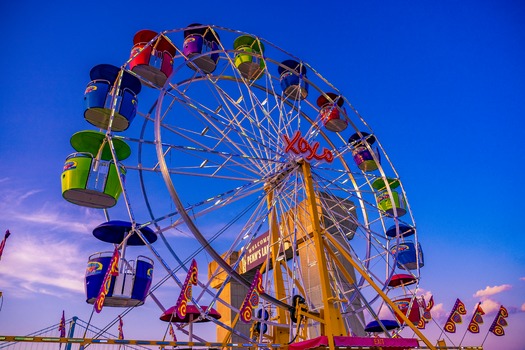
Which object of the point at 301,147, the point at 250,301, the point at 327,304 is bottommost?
the point at 250,301

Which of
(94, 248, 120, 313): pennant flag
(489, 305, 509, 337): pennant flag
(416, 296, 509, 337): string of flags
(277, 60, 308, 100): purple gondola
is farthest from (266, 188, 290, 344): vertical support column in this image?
(489, 305, 509, 337): pennant flag

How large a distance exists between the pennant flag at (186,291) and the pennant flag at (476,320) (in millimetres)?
13475

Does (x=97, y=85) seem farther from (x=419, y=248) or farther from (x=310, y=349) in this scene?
(x=419, y=248)

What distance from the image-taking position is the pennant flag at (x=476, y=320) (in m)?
16.5

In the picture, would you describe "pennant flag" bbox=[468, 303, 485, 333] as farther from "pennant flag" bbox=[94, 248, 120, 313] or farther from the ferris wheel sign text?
"pennant flag" bbox=[94, 248, 120, 313]

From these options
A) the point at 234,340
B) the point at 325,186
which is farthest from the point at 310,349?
the point at 234,340

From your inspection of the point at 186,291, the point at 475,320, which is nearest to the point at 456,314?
the point at 475,320

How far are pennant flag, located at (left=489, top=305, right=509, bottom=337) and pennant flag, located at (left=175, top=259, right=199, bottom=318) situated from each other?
44.6ft

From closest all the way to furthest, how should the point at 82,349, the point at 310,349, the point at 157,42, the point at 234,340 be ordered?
the point at 82,349, the point at 310,349, the point at 157,42, the point at 234,340

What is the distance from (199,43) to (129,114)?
164 inches

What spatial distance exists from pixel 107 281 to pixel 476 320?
15618mm

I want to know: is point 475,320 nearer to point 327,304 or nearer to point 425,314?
point 425,314

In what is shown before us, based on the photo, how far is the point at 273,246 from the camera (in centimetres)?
1302

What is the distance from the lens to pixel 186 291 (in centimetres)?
862
